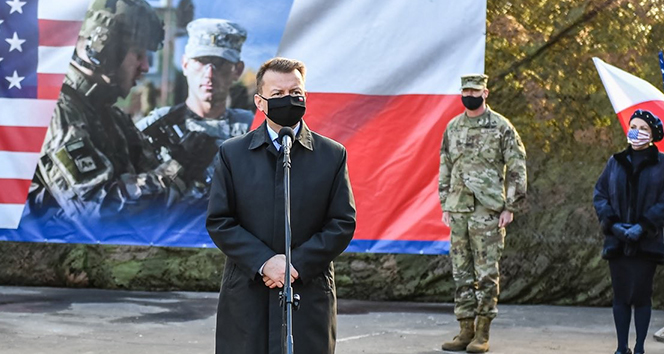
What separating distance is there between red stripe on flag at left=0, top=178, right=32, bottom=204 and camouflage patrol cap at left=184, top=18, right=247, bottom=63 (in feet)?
5.98

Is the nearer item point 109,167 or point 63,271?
point 109,167

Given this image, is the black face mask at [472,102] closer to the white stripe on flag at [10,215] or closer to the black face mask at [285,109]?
the black face mask at [285,109]

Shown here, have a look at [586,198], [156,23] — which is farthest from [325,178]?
[586,198]

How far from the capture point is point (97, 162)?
8852 millimetres

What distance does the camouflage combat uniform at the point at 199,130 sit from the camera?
8.70 m

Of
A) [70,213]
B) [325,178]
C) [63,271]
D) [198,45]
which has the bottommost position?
[63,271]

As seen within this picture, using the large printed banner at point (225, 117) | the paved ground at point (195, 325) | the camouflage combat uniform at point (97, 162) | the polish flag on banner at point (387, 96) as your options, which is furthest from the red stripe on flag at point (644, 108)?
the camouflage combat uniform at point (97, 162)

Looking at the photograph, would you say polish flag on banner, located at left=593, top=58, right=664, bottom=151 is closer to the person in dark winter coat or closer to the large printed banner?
the person in dark winter coat

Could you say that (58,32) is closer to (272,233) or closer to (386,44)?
(386,44)

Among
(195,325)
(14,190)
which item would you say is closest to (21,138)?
(14,190)

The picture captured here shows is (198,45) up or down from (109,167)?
up

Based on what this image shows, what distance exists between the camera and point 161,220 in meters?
8.83

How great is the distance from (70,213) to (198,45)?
175cm

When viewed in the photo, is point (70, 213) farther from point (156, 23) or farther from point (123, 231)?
point (156, 23)
